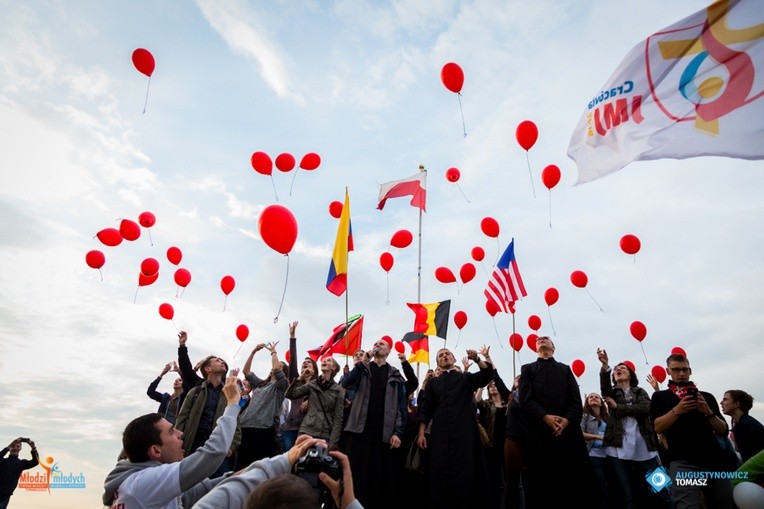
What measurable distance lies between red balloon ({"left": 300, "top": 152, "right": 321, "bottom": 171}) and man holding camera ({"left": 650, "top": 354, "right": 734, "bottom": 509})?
7.61 meters

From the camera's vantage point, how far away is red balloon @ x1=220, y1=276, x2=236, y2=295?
10.8 meters

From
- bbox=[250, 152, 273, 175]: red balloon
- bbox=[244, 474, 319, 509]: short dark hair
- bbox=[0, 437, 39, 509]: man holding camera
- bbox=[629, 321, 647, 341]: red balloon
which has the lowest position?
bbox=[0, 437, 39, 509]: man holding camera

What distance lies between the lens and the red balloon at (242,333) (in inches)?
470

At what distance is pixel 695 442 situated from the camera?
4.50m

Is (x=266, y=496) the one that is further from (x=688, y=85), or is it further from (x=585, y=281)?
(x=585, y=281)

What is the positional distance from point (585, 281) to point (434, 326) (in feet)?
12.9

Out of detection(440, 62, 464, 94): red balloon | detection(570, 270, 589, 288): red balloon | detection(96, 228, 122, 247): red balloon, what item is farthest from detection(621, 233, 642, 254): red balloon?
detection(96, 228, 122, 247): red balloon

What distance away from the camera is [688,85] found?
203 inches

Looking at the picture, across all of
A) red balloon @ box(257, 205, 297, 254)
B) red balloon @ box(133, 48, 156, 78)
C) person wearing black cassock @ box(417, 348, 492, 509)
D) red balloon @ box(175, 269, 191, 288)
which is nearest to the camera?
person wearing black cassock @ box(417, 348, 492, 509)

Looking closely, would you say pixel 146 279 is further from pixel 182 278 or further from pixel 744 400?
pixel 744 400

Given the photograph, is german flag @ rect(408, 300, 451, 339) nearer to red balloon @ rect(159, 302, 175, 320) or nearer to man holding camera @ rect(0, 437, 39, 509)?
red balloon @ rect(159, 302, 175, 320)

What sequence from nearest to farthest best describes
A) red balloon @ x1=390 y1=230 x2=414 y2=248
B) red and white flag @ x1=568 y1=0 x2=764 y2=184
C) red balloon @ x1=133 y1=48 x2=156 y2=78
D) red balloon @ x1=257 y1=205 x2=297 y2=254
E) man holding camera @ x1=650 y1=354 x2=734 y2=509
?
1. man holding camera @ x1=650 y1=354 x2=734 y2=509
2. red and white flag @ x1=568 y1=0 x2=764 y2=184
3. red balloon @ x1=257 y1=205 x2=297 y2=254
4. red balloon @ x1=133 y1=48 x2=156 y2=78
5. red balloon @ x1=390 y1=230 x2=414 y2=248

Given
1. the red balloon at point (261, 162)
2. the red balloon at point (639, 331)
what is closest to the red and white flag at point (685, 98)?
the red balloon at point (261, 162)

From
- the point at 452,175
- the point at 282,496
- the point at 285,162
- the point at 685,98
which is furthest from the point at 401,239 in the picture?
the point at 282,496
